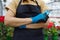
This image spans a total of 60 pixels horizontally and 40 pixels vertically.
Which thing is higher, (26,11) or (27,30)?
(26,11)

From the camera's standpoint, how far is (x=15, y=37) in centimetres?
171

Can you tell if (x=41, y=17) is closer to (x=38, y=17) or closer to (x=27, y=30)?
(x=38, y=17)

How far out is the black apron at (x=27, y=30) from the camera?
1689mm

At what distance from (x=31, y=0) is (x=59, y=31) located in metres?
2.46

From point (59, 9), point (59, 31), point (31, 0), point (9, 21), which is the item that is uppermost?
point (31, 0)

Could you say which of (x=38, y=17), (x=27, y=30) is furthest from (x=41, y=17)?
(x=27, y=30)

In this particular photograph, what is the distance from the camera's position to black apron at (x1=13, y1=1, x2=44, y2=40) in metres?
1.69

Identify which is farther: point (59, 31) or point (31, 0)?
point (59, 31)

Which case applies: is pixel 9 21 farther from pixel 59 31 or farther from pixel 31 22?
pixel 59 31

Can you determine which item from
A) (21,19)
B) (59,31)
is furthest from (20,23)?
(59,31)

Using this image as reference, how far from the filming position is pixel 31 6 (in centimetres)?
173

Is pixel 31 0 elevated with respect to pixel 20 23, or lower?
elevated

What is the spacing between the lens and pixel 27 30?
1689 mm

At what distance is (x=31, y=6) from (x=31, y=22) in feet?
0.36
